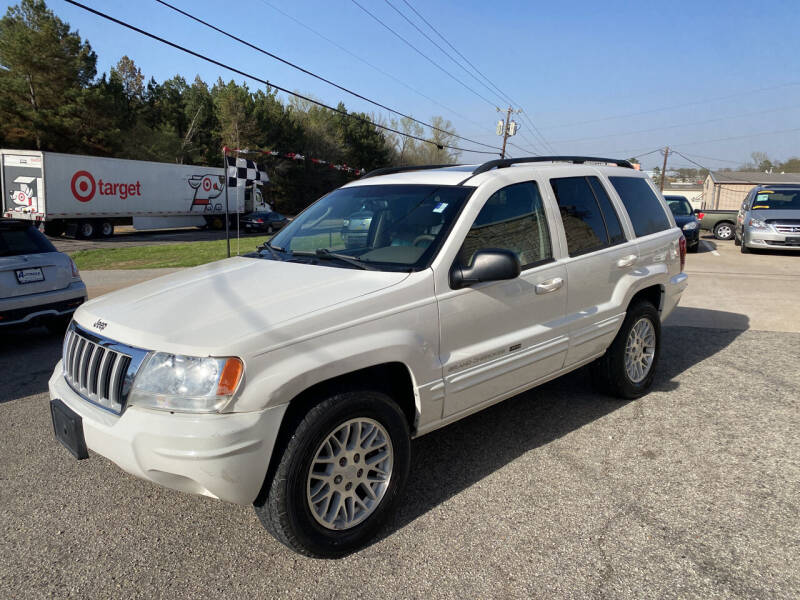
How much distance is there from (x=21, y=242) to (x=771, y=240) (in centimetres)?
1687

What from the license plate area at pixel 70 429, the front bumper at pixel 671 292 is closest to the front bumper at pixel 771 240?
the front bumper at pixel 671 292

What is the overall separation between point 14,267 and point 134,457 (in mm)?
4707

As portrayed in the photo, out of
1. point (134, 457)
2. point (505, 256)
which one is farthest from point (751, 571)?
point (134, 457)

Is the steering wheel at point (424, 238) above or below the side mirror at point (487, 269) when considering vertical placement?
above

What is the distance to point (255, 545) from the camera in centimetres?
284

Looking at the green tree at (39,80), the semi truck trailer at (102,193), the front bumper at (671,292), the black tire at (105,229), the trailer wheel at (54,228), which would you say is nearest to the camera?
the front bumper at (671,292)

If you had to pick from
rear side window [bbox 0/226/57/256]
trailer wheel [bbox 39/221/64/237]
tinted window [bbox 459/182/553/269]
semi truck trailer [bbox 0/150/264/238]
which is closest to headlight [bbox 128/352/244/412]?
tinted window [bbox 459/182/553/269]

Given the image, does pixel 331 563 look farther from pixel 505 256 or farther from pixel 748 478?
pixel 748 478

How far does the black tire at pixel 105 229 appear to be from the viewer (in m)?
27.7

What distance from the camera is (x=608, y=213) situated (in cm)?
444

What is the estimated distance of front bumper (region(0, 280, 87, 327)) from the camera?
19.7 feet

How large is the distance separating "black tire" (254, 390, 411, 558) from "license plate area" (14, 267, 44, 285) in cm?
496

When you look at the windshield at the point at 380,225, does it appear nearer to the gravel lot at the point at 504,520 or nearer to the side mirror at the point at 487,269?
the side mirror at the point at 487,269

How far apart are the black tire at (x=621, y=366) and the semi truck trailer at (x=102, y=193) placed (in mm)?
18526
